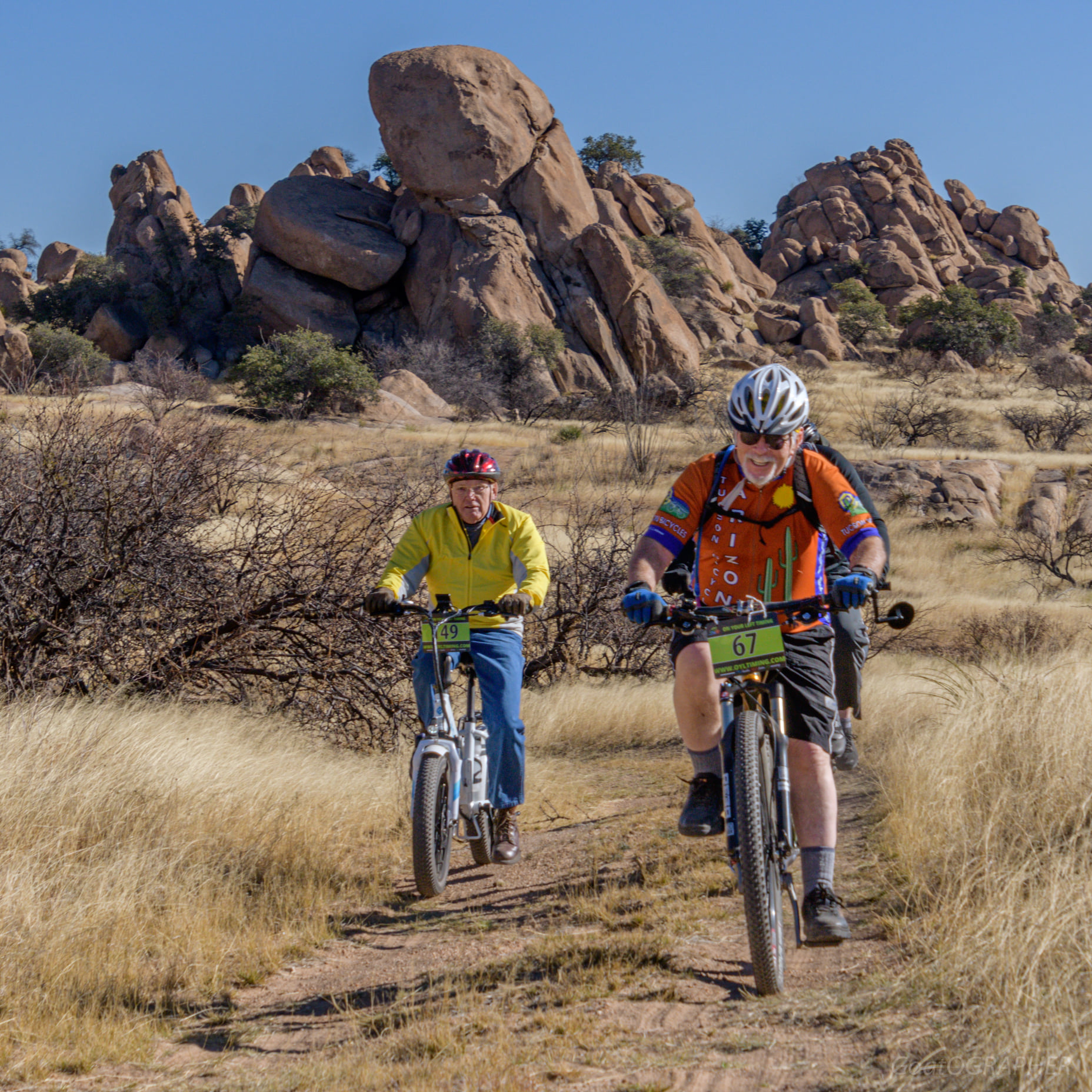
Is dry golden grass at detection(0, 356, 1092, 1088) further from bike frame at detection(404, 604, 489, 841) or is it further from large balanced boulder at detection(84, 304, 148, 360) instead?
large balanced boulder at detection(84, 304, 148, 360)

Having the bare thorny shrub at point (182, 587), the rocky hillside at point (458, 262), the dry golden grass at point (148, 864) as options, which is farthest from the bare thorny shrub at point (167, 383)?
the dry golden grass at point (148, 864)

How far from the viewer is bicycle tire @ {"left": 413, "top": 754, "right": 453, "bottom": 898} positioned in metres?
4.46

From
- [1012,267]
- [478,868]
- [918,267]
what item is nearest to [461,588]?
[478,868]

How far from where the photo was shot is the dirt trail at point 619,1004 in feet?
9.46

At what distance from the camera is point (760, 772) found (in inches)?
134

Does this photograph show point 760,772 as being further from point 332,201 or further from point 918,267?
point 918,267

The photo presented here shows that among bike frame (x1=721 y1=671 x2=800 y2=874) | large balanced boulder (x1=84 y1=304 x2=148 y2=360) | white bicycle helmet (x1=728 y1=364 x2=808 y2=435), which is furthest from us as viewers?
large balanced boulder (x1=84 y1=304 x2=148 y2=360)

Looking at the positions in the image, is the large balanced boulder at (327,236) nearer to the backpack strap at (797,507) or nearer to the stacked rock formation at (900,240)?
the stacked rock formation at (900,240)

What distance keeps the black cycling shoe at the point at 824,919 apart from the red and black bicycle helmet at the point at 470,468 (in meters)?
2.52

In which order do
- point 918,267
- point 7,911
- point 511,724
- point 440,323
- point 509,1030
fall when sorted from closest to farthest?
point 509,1030, point 7,911, point 511,724, point 440,323, point 918,267

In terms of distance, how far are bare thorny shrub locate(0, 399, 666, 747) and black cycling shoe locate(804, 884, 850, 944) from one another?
4.23 metres

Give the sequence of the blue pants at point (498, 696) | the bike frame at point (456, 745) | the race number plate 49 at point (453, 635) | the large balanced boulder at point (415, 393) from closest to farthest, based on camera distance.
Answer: the bike frame at point (456, 745)
the race number plate 49 at point (453, 635)
the blue pants at point (498, 696)
the large balanced boulder at point (415, 393)

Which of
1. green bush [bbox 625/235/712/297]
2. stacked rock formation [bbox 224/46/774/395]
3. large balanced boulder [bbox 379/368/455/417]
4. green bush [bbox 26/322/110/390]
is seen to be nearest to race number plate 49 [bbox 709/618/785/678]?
large balanced boulder [bbox 379/368/455/417]

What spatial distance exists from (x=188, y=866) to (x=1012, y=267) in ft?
285
